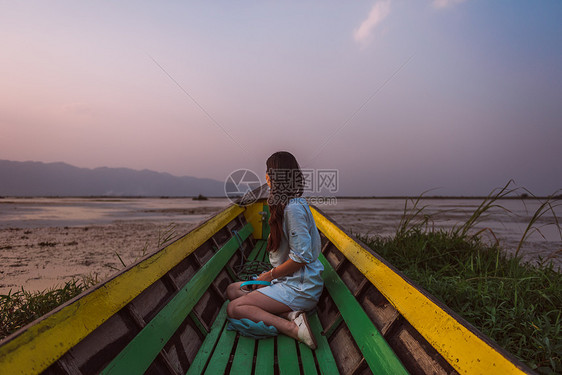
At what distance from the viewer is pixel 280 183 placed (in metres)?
2.44

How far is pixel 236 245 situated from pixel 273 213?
1720 mm

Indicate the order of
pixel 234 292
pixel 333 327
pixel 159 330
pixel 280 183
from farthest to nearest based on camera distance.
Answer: pixel 234 292
pixel 280 183
pixel 333 327
pixel 159 330

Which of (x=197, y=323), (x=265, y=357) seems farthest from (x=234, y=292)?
(x=265, y=357)

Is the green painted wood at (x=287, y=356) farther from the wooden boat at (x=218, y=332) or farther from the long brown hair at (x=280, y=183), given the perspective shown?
the long brown hair at (x=280, y=183)

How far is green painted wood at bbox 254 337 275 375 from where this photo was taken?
6.42 feet

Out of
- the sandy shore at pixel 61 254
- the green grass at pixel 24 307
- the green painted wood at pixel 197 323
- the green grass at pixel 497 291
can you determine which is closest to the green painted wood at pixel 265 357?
the green painted wood at pixel 197 323

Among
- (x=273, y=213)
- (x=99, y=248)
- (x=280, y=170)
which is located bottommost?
(x=99, y=248)

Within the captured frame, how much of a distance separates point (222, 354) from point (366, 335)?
955 mm

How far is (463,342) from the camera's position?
1203 mm

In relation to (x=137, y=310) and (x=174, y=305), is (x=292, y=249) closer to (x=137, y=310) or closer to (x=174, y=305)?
(x=174, y=305)

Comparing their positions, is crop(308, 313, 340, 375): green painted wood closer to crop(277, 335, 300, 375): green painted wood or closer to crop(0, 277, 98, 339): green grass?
crop(277, 335, 300, 375): green painted wood

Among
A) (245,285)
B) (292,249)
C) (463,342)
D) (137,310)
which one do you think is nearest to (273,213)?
(292,249)

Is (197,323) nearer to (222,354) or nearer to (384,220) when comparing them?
(222,354)

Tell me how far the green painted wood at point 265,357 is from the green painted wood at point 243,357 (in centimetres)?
5
